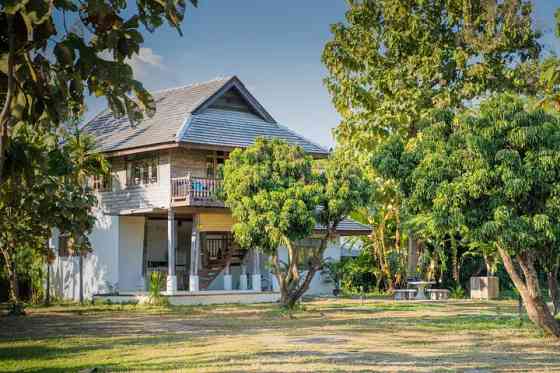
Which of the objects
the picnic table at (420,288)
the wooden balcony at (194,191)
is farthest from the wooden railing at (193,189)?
the picnic table at (420,288)

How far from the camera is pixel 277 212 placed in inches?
833

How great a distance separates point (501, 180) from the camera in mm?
13789

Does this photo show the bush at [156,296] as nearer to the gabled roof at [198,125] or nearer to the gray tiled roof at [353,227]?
the gabled roof at [198,125]

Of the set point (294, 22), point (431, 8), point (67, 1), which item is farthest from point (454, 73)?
point (67, 1)

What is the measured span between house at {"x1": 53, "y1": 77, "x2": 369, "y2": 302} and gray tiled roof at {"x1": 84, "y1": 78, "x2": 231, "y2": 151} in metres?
0.07

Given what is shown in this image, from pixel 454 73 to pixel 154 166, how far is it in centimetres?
1199

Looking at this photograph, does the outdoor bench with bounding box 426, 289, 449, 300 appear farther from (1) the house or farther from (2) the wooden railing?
(2) the wooden railing

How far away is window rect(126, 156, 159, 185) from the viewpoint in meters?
29.0

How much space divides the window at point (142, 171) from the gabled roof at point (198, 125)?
3.07 ft

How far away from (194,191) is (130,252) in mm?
5062

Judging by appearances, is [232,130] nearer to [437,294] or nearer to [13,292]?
[13,292]

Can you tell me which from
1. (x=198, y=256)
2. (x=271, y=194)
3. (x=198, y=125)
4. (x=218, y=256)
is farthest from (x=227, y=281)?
(x=271, y=194)

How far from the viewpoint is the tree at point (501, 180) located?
44.4 ft

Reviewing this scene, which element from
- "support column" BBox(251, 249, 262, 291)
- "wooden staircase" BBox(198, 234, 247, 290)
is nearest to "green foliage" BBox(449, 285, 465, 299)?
"support column" BBox(251, 249, 262, 291)
